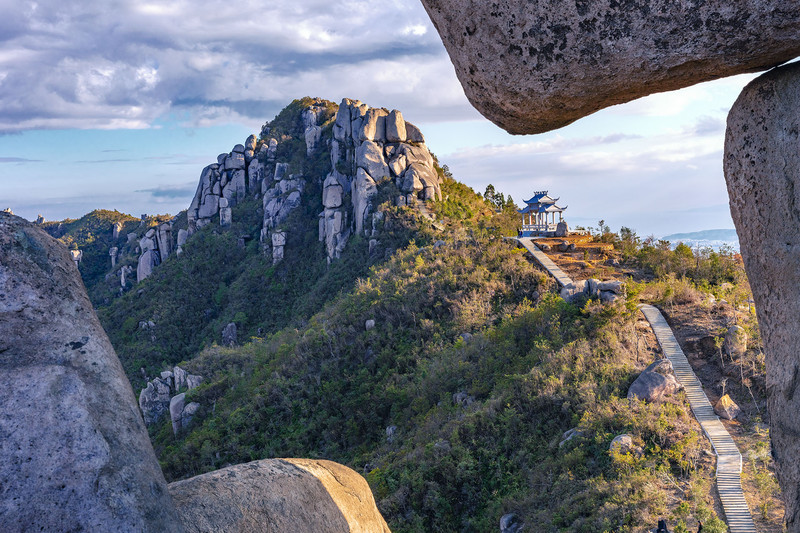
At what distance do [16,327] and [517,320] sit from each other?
1762 cm

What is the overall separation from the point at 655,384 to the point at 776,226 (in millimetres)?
10670

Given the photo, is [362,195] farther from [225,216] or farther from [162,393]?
[225,216]

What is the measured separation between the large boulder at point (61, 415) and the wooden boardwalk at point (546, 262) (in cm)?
1995

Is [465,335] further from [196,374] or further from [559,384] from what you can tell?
[196,374]

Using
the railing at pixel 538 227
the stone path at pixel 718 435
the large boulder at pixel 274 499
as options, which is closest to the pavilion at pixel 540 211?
the railing at pixel 538 227

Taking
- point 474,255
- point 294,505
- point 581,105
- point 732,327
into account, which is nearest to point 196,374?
point 474,255

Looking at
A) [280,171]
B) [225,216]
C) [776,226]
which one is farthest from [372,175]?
[776,226]

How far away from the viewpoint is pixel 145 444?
3715 mm

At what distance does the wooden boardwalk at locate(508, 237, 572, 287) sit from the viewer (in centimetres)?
2296

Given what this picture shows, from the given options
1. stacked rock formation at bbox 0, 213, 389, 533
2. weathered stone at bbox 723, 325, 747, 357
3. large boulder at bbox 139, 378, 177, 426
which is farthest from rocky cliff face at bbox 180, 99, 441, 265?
stacked rock formation at bbox 0, 213, 389, 533

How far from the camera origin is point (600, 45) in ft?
11.8

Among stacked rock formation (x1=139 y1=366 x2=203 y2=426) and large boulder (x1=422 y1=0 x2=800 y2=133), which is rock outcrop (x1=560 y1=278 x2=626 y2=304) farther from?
stacked rock formation (x1=139 y1=366 x2=203 y2=426)

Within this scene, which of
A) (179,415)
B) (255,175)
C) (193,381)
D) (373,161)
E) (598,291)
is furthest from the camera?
(255,175)

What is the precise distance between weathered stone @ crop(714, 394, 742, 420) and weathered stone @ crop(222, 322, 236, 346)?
130ft
